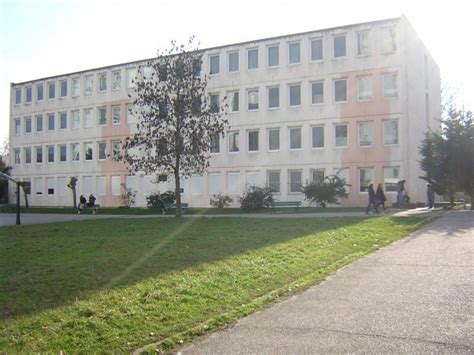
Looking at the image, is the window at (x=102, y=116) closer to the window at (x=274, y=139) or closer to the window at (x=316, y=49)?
the window at (x=274, y=139)

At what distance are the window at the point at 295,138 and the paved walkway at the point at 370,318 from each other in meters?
36.3

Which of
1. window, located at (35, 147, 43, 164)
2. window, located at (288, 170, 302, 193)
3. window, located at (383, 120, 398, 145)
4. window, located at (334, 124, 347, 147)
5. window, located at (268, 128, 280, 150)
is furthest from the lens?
window, located at (35, 147, 43, 164)

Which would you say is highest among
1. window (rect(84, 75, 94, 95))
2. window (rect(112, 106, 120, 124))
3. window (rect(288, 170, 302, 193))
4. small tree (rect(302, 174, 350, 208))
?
window (rect(84, 75, 94, 95))

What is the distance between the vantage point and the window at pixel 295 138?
46562 millimetres

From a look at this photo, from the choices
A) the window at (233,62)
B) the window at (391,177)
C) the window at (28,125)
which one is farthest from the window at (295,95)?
the window at (28,125)

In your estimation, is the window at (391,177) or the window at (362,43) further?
the window at (362,43)

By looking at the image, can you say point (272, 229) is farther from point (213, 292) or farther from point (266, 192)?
point (266, 192)

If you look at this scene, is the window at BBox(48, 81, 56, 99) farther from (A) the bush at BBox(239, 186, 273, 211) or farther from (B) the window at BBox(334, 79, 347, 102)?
(A) the bush at BBox(239, 186, 273, 211)

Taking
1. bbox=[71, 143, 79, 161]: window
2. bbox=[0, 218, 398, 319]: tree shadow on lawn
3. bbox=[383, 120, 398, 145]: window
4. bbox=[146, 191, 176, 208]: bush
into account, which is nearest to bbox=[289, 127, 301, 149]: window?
bbox=[383, 120, 398, 145]: window

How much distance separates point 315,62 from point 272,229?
30405 mm

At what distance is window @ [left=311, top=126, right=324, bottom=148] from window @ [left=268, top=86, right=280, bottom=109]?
3.84 m

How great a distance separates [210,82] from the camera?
50.4 meters

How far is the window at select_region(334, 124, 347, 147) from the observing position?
44.8m

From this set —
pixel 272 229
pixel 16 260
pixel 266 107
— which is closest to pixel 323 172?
pixel 266 107
